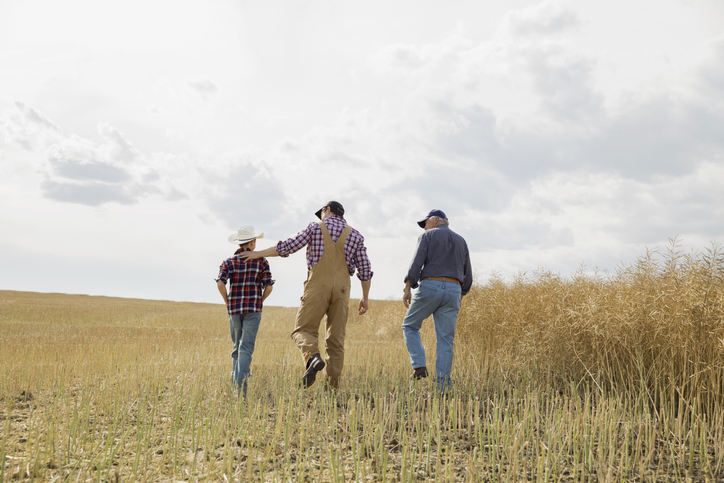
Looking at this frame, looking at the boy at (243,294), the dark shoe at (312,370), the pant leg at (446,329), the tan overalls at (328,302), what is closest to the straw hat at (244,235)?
the boy at (243,294)

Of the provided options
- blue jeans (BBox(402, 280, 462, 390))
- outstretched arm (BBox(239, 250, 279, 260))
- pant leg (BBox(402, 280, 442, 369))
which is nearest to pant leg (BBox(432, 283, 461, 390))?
blue jeans (BBox(402, 280, 462, 390))

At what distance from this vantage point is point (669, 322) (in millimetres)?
4629

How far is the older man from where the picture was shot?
18.0ft

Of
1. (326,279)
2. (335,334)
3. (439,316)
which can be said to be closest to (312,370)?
(335,334)

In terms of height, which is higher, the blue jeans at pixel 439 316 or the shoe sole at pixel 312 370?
the blue jeans at pixel 439 316

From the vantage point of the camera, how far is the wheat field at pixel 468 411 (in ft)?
11.2

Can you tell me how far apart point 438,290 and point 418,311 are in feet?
1.31

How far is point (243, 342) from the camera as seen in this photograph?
541 centimetres

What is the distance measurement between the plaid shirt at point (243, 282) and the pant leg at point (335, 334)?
0.95 meters

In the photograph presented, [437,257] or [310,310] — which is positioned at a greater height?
[437,257]

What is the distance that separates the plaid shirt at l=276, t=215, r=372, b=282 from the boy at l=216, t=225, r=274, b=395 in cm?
61

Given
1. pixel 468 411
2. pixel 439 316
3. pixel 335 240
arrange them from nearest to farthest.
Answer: pixel 468 411 < pixel 335 240 < pixel 439 316

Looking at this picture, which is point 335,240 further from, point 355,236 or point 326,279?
point 326,279

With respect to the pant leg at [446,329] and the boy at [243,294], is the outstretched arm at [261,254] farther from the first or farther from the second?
the pant leg at [446,329]
